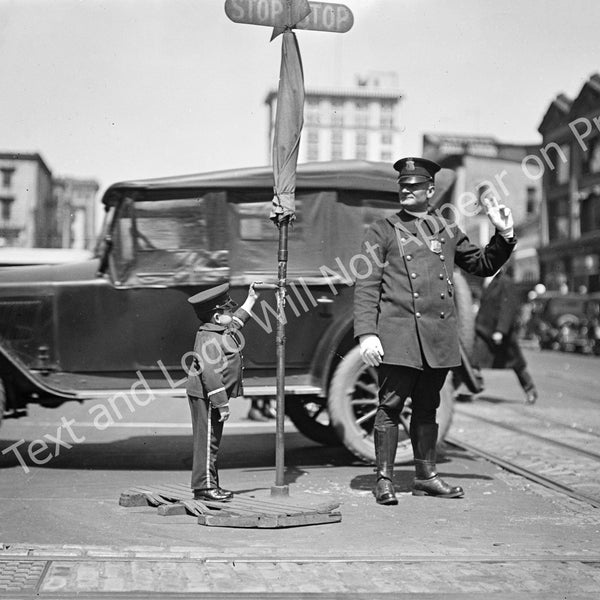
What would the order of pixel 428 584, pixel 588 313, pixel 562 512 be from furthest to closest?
1. pixel 588 313
2. pixel 562 512
3. pixel 428 584

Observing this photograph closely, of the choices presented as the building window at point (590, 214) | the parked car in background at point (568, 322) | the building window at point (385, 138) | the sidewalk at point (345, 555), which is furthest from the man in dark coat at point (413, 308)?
the building window at point (385, 138)

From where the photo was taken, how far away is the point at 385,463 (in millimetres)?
5715

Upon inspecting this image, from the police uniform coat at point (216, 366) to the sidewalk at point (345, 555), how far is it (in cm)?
71

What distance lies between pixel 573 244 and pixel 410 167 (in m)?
45.6

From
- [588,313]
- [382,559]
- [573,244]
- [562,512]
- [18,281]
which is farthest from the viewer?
[573,244]

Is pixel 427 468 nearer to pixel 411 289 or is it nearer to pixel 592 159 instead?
pixel 411 289

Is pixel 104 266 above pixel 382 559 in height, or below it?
above

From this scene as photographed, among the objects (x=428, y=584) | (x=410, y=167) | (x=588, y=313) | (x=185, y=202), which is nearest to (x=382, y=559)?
(x=428, y=584)

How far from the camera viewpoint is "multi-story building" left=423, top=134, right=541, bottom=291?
58.0 m

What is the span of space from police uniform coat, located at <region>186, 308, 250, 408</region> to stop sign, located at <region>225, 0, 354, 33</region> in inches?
69.3

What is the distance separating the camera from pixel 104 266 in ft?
22.8

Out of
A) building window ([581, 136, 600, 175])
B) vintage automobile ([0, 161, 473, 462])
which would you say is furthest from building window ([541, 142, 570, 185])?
vintage automobile ([0, 161, 473, 462])

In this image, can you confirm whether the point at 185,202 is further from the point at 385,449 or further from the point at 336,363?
the point at 385,449

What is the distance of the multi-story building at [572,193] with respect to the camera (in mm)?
46781
